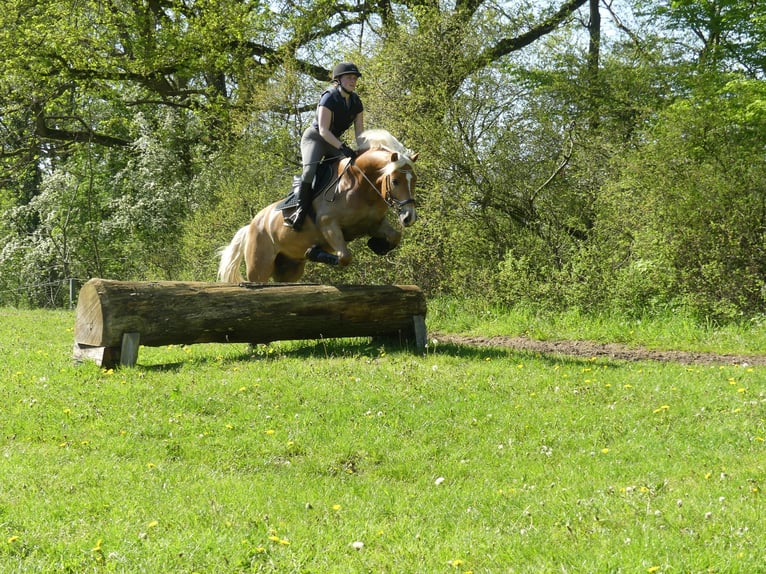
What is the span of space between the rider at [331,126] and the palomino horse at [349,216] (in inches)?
6.9

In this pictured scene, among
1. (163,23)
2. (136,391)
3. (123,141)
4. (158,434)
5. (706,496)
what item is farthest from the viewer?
(123,141)

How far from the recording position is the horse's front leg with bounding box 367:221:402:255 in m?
10.2

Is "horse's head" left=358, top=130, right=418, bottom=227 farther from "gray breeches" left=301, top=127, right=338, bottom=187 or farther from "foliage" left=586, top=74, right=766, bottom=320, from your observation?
"foliage" left=586, top=74, right=766, bottom=320

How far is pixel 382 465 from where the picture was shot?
6227mm

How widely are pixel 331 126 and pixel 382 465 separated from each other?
5522 mm

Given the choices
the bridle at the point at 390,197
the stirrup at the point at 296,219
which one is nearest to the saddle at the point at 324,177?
the stirrup at the point at 296,219

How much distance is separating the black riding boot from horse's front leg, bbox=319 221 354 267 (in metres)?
0.43

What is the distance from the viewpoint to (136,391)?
809 centimetres

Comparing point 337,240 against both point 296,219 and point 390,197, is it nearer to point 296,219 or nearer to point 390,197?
point 296,219

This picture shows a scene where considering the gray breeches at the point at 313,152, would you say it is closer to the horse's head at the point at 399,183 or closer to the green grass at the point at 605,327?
the horse's head at the point at 399,183

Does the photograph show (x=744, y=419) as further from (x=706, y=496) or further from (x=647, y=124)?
(x=647, y=124)

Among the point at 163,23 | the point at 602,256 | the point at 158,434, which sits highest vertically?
the point at 163,23

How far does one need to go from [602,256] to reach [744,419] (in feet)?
22.6

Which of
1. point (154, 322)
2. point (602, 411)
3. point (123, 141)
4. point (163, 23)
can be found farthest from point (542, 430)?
point (123, 141)
